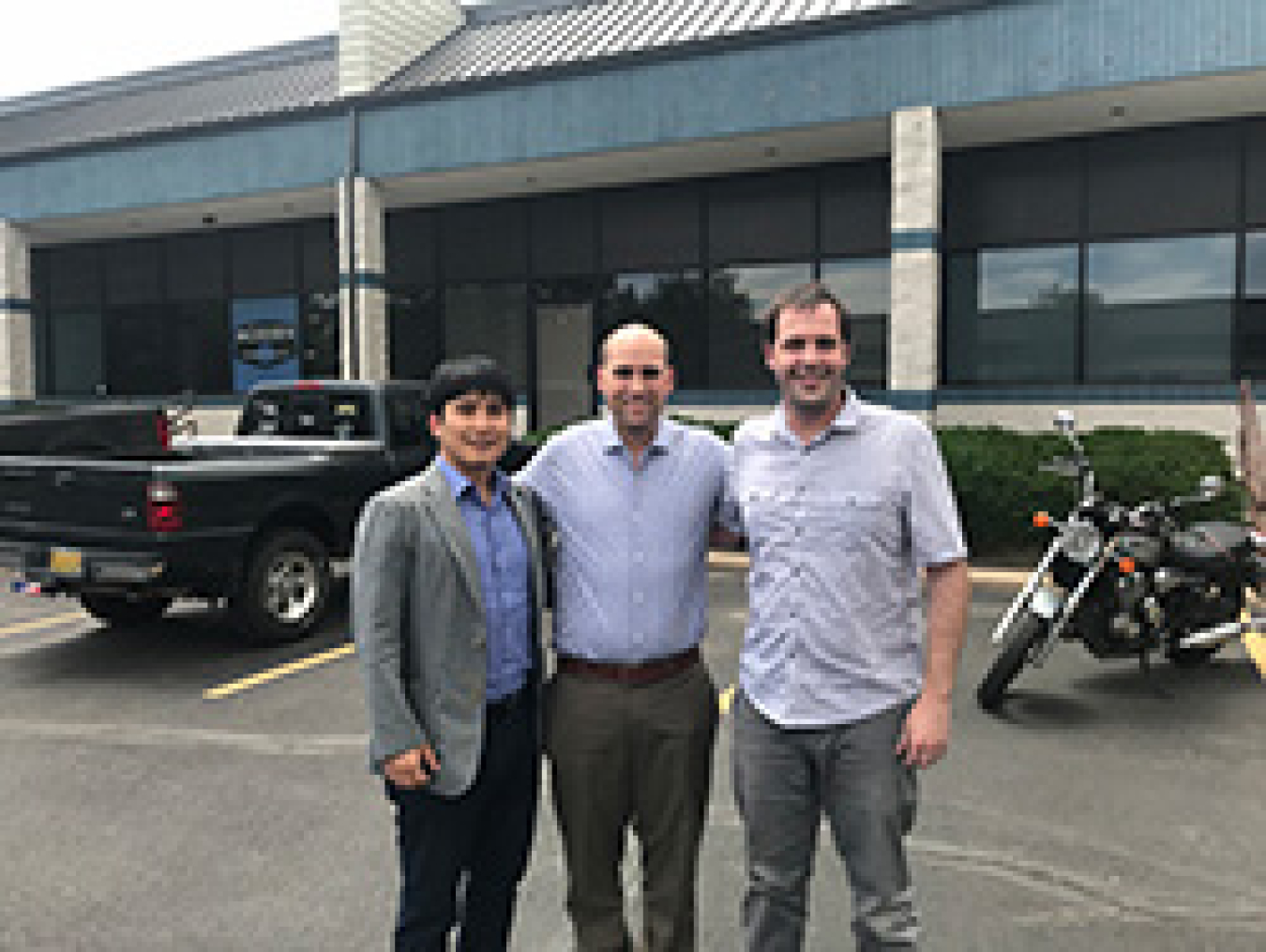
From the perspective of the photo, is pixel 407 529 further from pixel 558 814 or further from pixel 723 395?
pixel 723 395

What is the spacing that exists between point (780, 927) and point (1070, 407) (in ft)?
39.0

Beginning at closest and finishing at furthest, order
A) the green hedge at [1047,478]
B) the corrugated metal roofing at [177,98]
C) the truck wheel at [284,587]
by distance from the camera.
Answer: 1. the truck wheel at [284,587]
2. the green hedge at [1047,478]
3. the corrugated metal roofing at [177,98]

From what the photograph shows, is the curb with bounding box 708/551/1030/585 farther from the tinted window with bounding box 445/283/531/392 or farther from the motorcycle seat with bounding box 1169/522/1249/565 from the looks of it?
the tinted window with bounding box 445/283/531/392

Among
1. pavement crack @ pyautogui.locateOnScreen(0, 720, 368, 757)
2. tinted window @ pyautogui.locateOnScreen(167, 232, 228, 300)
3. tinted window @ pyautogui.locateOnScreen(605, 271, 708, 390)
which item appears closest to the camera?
pavement crack @ pyautogui.locateOnScreen(0, 720, 368, 757)

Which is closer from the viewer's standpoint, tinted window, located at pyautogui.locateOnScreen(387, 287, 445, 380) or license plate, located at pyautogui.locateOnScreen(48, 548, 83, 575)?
license plate, located at pyautogui.locateOnScreen(48, 548, 83, 575)

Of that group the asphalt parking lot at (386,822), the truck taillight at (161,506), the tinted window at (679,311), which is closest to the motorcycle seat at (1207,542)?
the asphalt parking lot at (386,822)

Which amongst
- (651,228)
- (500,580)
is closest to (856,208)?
(651,228)

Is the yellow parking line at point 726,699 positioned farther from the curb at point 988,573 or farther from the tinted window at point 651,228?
the tinted window at point 651,228

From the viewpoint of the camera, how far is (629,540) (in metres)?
2.48

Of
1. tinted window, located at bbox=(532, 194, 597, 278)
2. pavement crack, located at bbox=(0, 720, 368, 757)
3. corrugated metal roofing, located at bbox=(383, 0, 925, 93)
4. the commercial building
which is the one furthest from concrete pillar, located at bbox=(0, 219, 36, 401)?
pavement crack, located at bbox=(0, 720, 368, 757)

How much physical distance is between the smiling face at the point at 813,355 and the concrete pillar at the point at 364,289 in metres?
14.3

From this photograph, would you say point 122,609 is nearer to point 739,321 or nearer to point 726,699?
point 726,699

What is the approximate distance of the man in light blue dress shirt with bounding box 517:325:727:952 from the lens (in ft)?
8.11

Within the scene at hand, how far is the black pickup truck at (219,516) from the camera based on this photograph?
5.73 m
